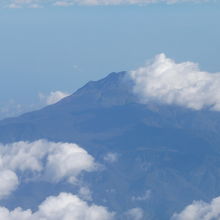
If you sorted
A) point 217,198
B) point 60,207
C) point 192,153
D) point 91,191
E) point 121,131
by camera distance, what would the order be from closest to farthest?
1. point 60,207
2. point 217,198
3. point 91,191
4. point 192,153
5. point 121,131

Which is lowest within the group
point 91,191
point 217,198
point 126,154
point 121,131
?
point 217,198

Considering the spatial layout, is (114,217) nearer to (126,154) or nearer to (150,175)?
(150,175)

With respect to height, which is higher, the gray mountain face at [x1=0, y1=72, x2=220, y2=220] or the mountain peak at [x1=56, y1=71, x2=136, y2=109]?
the mountain peak at [x1=56, y1=71, x2=136, y2=109]

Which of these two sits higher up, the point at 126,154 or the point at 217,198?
the point at 126,154

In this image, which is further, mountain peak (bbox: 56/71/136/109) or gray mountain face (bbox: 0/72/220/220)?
mountain peak (bbox: 56/71/136/109)

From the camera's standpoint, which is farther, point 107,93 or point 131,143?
point 107,93

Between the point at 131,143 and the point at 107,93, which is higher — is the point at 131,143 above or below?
below

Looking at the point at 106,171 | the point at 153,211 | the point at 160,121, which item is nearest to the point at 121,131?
the point at 160,121

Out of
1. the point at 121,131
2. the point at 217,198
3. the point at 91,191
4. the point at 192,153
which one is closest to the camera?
the point at 217,198
